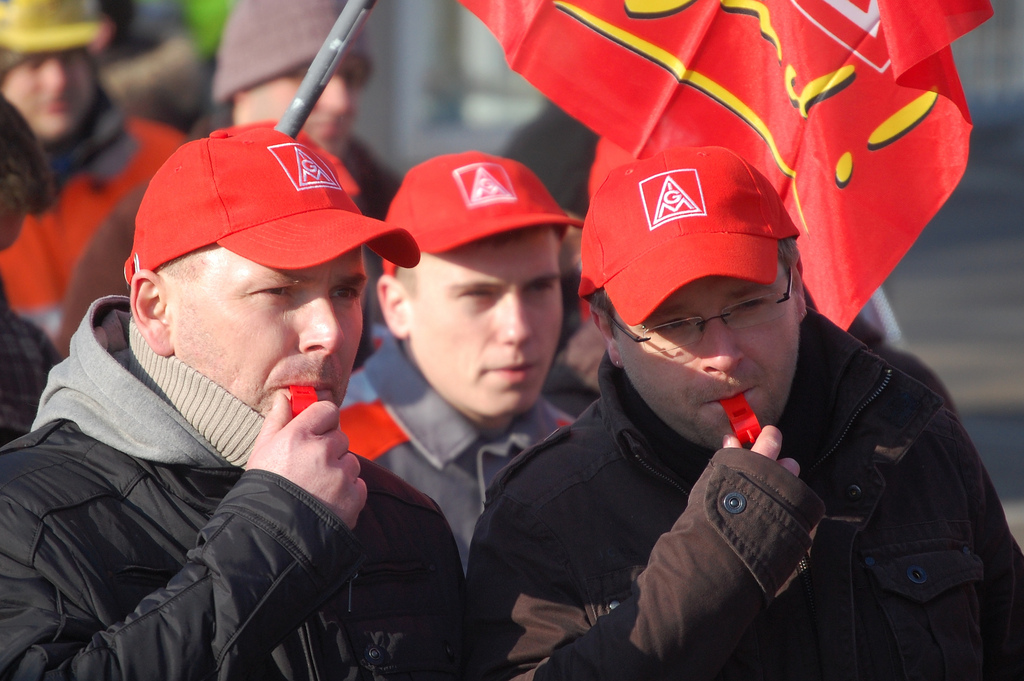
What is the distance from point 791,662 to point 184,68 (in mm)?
7794

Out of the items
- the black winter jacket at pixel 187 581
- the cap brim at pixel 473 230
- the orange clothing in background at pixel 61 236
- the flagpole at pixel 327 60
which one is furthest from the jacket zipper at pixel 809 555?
the orange clothing in background at pixel 61 236

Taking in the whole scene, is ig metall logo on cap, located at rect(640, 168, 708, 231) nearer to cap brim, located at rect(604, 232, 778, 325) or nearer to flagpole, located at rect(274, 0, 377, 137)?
cap brim, located at rect(604, 232, 778, 325)

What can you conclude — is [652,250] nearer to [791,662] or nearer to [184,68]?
[791,662]

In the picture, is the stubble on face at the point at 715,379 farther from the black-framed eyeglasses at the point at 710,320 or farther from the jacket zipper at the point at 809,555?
the jacket zipper at the point at 809,555

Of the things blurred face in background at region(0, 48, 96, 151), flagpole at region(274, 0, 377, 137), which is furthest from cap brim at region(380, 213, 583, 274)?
blurred face in background at region(0, 48, 96, 151)

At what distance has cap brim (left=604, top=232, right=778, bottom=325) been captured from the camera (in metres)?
2.45

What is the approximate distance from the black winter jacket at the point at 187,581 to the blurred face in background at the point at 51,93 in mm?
4015

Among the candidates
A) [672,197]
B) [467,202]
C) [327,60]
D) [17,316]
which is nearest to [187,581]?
[672,197]

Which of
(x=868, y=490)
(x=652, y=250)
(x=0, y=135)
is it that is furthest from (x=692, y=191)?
(x=0, y=135)

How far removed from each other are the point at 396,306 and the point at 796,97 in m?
1.50

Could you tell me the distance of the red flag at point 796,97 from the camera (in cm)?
300

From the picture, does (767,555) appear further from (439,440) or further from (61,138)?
(61,138)

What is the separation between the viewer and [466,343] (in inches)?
149

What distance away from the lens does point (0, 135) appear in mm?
3381
